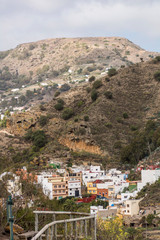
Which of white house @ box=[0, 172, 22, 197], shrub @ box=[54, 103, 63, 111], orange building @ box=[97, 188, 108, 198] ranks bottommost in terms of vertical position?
white house @ box=[0, 172, 22, 197]

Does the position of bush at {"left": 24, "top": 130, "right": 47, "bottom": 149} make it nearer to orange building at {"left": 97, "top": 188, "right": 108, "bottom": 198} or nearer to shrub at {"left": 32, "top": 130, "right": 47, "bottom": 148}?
shrub at {"left": 32, "top": 130, "right": 47, "bottom": 148}

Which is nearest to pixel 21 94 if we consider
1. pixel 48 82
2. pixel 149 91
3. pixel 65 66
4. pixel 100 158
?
pixel 48 82

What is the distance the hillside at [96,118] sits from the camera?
72438 millimetres

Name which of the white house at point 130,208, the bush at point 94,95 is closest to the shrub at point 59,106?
the bush at point 94,95

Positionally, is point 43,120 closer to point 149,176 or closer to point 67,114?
point 67,114

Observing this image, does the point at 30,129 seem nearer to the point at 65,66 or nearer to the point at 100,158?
the point at 100,158

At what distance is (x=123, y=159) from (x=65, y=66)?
393ft

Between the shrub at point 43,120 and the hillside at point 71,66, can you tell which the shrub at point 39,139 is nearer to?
the shrub at point 43,120

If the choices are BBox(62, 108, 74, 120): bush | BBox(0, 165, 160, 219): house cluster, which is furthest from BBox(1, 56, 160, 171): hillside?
BBox(0, 165, 160, 219): house cluster

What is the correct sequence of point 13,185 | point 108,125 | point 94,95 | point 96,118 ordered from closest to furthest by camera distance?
point 13,185 < point 108,125 < point 96,118 < point 94,95

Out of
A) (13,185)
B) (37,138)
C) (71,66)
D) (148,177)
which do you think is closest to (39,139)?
(37,138)

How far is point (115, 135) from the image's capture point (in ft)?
250

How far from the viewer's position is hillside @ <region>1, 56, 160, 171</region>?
238ft

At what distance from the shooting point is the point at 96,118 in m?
79.5
